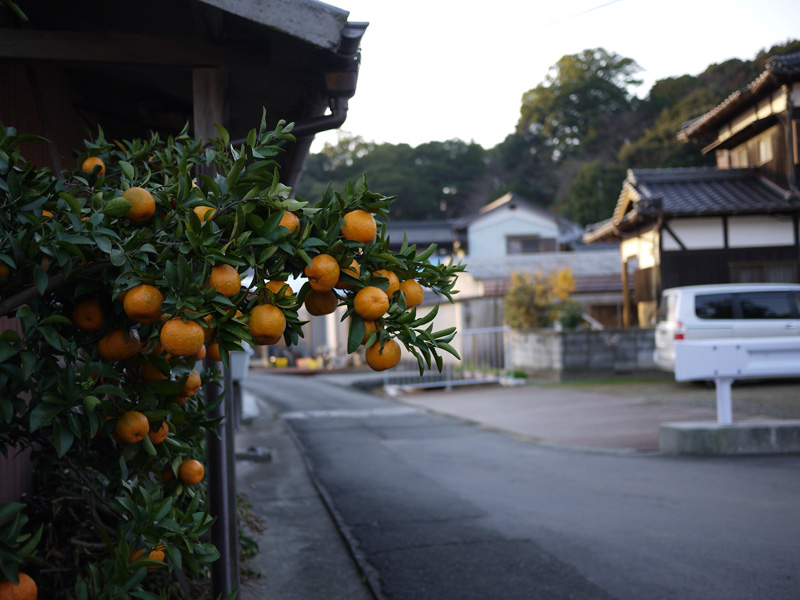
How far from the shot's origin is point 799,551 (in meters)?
4.41

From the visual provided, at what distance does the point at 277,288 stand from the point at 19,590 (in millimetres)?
911

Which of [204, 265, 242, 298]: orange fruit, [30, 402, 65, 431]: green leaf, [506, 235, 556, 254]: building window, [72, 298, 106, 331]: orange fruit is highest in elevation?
[506, 235, 556, 254]: building window

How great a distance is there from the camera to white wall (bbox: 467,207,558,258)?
36469 millimetres

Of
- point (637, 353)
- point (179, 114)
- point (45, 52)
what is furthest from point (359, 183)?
point (637, 353)

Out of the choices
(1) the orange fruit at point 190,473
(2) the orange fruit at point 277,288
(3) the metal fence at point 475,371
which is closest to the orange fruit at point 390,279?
(2) the orange fruit at point 277,288

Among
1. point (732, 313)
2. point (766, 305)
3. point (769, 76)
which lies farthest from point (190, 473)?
point (769, 76)

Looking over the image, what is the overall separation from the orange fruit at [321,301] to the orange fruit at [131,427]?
56cm

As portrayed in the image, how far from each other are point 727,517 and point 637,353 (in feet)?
38.3

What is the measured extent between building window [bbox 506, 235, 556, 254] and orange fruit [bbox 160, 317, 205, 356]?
35538mm

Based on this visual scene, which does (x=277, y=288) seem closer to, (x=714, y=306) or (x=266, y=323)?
(x=266, y=323)

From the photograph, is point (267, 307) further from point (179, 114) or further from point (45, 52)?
point (179, 114)

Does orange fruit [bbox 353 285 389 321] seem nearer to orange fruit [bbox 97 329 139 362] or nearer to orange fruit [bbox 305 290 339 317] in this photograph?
orange fruit [bbox 305 290 339 317]

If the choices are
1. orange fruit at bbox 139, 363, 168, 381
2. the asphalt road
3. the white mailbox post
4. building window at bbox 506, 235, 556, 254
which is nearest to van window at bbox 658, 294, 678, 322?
the white mailbox post

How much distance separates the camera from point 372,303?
1.75 meters
